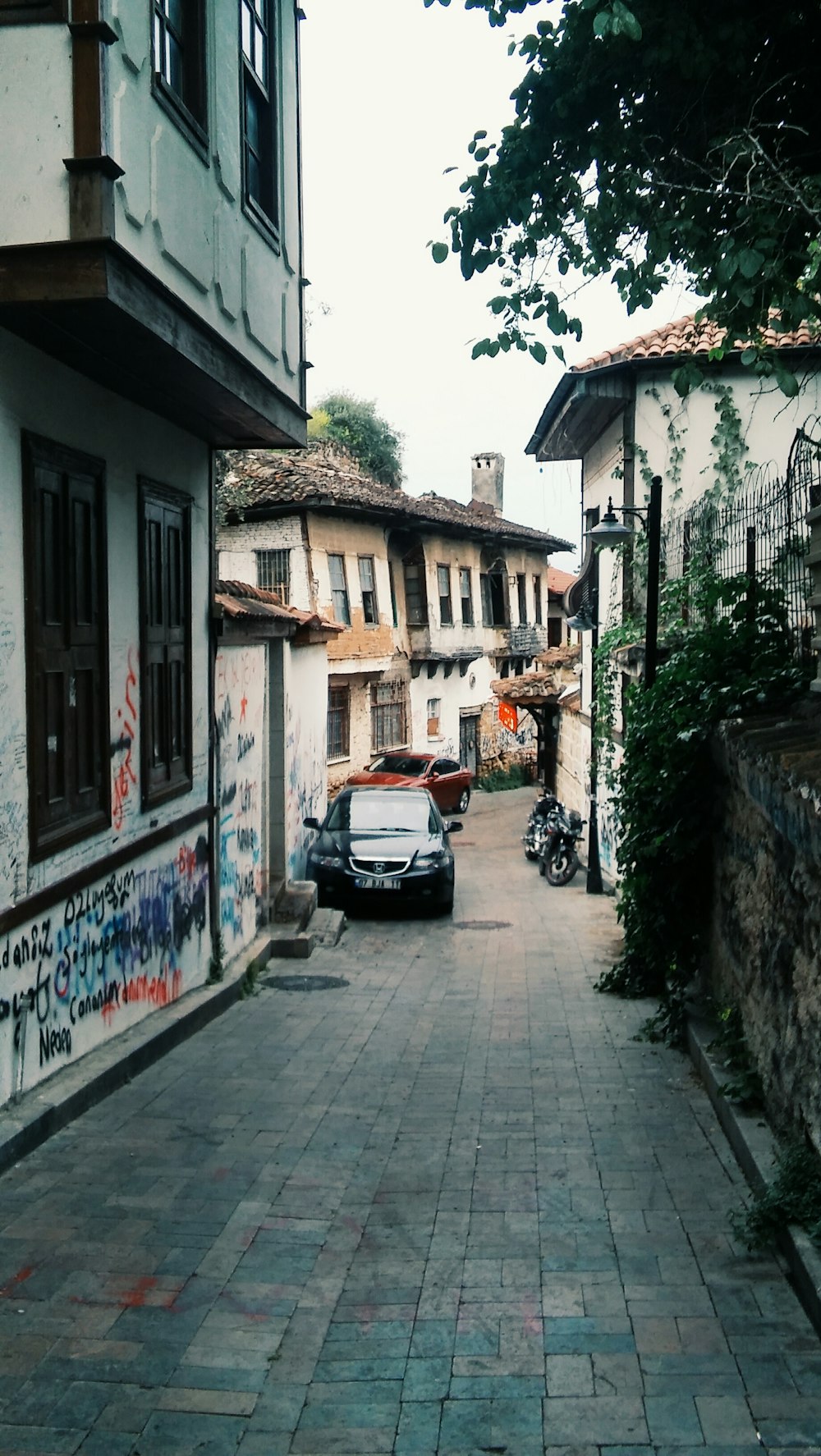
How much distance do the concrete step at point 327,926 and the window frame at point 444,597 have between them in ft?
75.2

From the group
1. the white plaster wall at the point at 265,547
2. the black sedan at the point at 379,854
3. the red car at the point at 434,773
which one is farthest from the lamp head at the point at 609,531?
the white plaster wall at the point at 265,547

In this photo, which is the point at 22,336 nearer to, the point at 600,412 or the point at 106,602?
the point at 106,602

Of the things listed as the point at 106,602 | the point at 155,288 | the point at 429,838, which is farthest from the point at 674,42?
the point at 429,838

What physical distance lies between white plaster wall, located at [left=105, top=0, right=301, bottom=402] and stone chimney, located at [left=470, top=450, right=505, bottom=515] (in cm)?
3720

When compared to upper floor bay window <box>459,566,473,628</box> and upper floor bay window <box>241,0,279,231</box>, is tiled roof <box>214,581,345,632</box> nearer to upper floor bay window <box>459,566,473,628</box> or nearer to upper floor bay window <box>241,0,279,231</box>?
upper floor bay window <box>241,0,279,231</box>

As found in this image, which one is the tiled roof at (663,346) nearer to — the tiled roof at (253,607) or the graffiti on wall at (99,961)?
the tiled roof at (253,607)

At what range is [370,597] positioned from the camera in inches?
1303

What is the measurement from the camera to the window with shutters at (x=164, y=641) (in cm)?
878

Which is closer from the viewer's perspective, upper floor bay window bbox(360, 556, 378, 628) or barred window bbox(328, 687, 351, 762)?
barred window bbox(328, 687, 351, 762)

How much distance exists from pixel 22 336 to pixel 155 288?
706 mm

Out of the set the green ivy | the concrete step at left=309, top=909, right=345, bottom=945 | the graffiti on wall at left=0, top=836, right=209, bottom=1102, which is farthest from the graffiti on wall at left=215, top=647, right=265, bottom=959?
the green ivy

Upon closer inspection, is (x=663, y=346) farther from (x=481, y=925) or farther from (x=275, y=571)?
(x=275, y=571)

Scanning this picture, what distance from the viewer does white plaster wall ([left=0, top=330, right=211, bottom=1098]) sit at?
20.5ft

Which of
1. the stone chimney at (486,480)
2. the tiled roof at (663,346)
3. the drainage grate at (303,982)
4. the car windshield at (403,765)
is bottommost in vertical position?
the drainage grate at (303,982)
